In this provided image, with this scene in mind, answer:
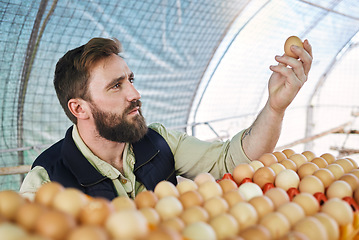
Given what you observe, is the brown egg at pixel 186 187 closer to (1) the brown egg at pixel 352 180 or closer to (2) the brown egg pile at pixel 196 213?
(2) the brown egg pile at pixel 196 213

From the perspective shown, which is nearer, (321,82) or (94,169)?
(94,169)

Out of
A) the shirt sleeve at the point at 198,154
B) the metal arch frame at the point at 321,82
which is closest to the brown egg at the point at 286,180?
the shirt sleeve at the point at 198,154

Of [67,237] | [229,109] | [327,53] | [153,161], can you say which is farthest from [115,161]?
→ [327,53]

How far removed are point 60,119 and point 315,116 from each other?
4.60m

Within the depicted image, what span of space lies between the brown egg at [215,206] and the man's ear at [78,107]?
87cm

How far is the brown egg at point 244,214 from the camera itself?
71cm

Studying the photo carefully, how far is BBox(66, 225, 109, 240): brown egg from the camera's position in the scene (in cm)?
52

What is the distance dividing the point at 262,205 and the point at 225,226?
14 centimetres

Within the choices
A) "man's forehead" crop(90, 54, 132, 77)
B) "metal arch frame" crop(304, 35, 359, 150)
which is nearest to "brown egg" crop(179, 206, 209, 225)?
"man's forehead" crop(90, 54, 132, 77)

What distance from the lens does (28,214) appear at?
0.60 metres

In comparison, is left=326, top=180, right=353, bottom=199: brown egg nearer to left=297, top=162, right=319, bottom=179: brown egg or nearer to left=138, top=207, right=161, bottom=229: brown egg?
left=297, top=162, right=319, bottom=179: brown egg

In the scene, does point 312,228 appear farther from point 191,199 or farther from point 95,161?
point 95,161

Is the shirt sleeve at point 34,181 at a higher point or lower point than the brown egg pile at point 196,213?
lower

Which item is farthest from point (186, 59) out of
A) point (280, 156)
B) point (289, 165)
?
point (289, 165)
